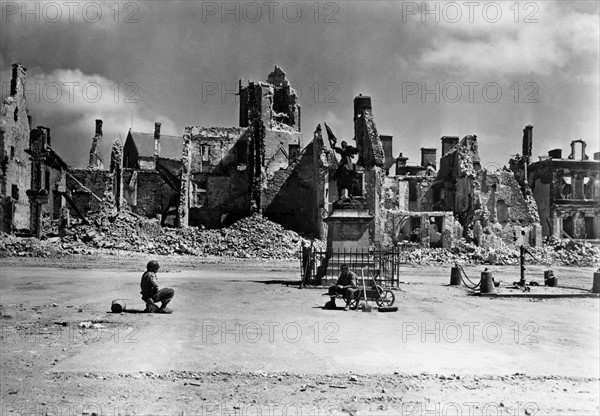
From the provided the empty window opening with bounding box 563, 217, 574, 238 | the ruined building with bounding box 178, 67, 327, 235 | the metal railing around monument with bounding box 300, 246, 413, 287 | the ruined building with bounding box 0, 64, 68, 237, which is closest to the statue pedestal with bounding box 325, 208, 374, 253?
the metal railing around monument with bounding box 300, 246, 413, 287

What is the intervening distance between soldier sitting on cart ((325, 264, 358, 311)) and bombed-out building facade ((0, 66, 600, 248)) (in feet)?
73.7

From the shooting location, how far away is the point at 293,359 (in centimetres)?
736

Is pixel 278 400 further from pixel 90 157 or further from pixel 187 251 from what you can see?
pixel 90 157

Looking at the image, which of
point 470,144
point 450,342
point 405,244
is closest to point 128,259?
point 405,244

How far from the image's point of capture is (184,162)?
43250 mm

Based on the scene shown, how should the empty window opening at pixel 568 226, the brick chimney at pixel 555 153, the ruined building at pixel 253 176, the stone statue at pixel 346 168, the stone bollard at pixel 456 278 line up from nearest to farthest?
the stone statue at pixel 346 168, the stone bollard at pixel 456 278, the ruined building at pixel 253 176, the empty window opening at pixel 568 226, the brick chimney at pixel 555 153

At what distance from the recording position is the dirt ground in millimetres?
5715

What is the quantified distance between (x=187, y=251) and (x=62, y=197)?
21.3 m

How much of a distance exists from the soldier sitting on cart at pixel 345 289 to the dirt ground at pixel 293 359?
13.2 inches

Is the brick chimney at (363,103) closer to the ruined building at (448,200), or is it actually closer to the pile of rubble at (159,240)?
the ruined building at (448,200)

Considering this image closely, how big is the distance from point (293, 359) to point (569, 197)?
166 feet

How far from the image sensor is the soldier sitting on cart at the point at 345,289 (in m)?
12.1

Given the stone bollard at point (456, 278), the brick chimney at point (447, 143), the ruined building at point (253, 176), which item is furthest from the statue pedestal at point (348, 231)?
the brick chimney at point (447, 143)

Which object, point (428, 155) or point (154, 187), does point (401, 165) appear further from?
point (154, 187)
